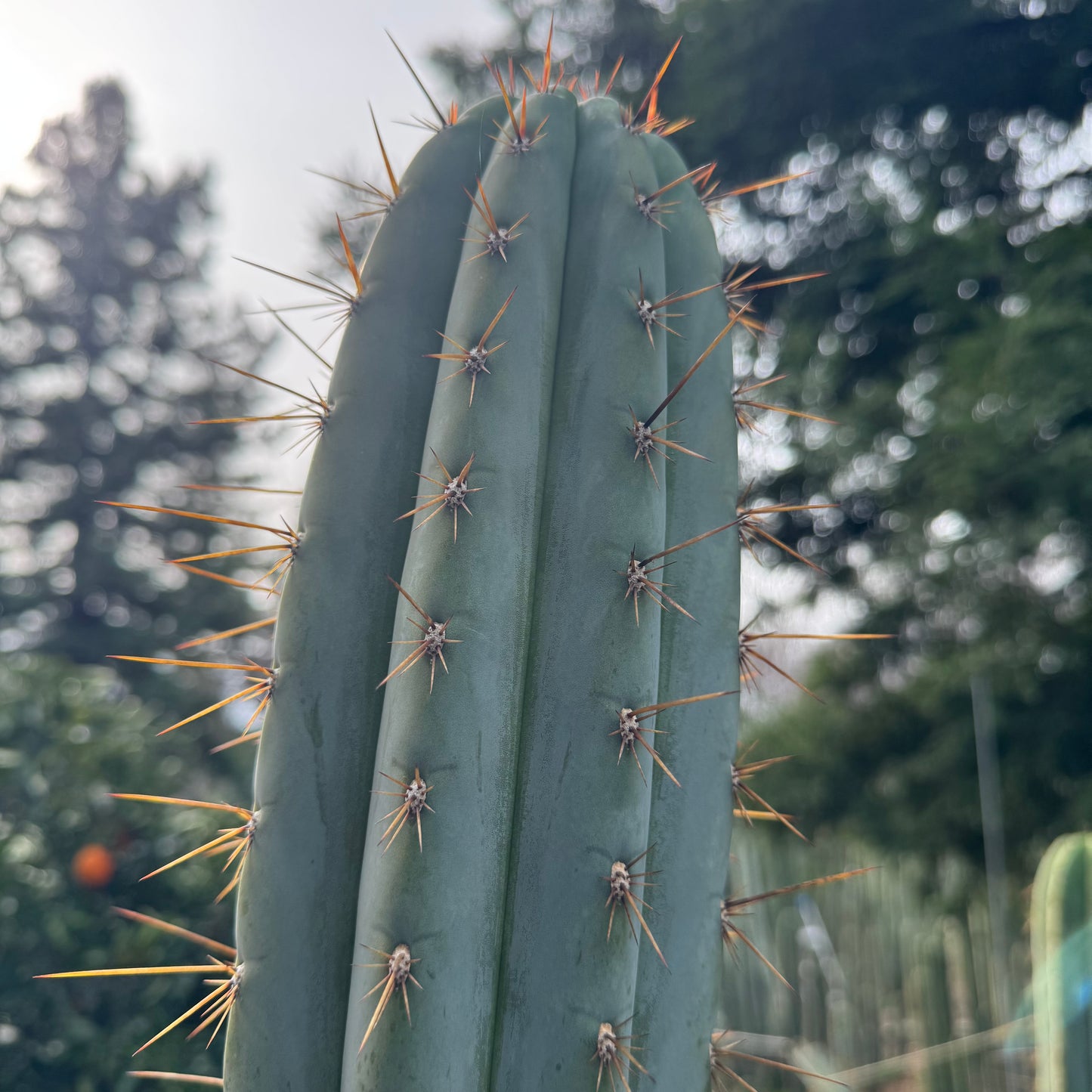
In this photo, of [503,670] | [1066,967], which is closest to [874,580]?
[1066,967]

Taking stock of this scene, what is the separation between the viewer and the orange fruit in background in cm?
237

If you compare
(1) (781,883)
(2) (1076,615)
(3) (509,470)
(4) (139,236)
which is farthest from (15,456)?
(3) (509,470)

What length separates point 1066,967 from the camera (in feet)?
7.00

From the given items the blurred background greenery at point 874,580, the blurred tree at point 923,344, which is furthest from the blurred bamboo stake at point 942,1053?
the blurred tree at point 923,344

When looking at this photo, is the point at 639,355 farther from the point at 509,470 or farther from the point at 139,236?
the point at 139,236

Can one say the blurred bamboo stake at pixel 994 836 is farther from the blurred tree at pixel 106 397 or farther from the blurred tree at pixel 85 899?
the blurred tree at pixel 106 397

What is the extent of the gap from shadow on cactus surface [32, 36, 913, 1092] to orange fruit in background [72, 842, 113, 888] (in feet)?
4.79

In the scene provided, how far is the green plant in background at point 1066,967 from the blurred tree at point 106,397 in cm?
1224

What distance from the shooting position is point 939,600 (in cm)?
683

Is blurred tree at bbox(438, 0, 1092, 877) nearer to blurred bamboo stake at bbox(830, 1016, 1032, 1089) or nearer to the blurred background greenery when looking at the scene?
the blurred background greenery

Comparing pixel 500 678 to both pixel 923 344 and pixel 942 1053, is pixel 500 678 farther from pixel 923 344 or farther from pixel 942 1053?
pixel 923 344

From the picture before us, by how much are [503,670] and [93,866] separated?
6.33ft

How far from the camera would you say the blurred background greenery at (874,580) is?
2.49 meters

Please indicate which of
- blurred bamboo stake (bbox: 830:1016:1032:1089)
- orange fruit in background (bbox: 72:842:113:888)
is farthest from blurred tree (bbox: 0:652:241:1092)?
blurred bamboo stake (bbox: 830:1016:1032:1089)
